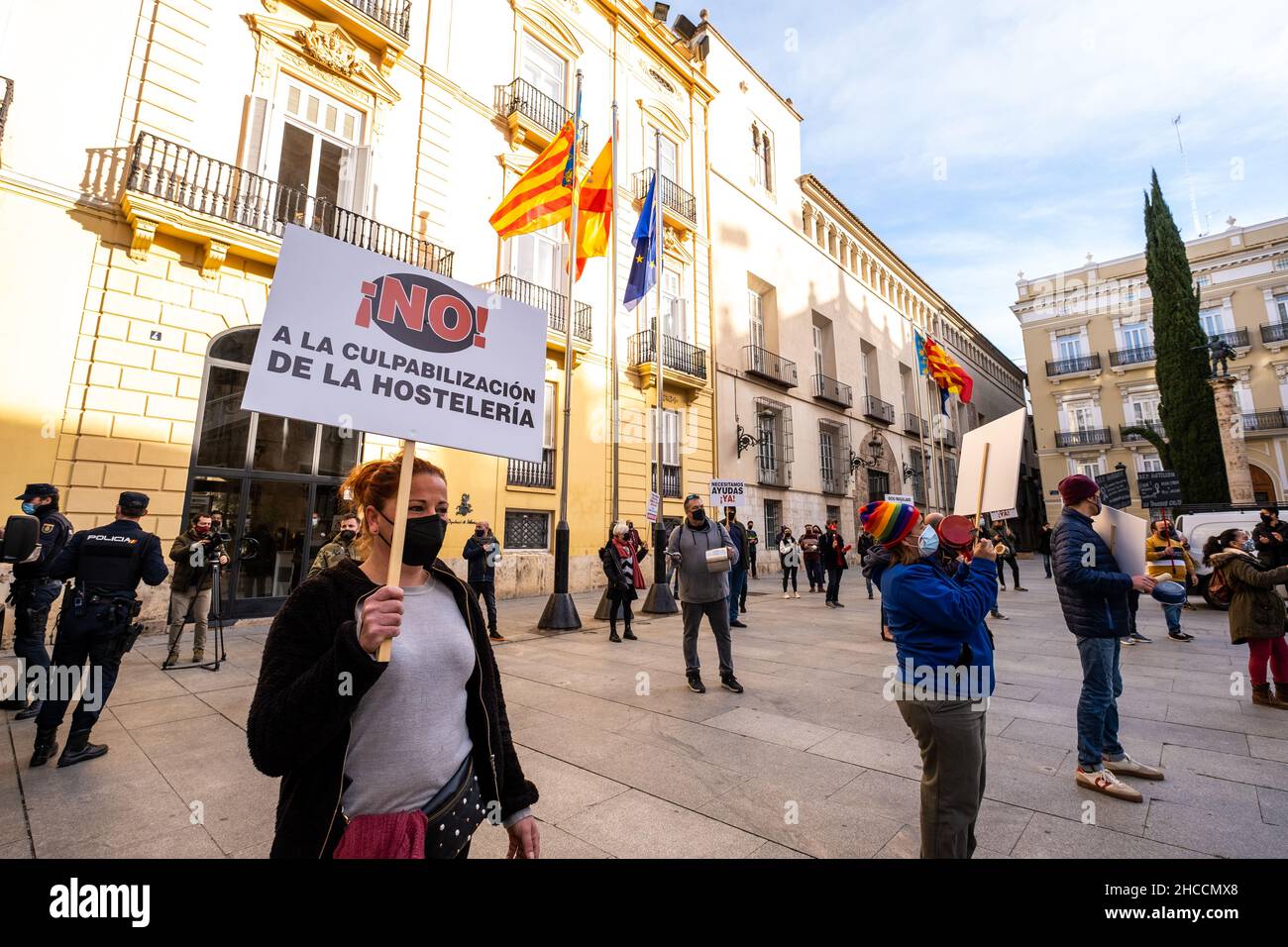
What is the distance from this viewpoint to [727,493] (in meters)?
12.7

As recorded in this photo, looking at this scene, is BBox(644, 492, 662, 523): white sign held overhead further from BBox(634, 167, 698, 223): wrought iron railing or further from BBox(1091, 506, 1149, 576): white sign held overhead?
BBox(634, 167, 698, 223): wrought iron railing

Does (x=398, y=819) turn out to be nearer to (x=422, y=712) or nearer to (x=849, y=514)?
(x=422, y=712)

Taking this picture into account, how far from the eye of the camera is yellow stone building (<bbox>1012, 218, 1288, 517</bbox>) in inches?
1101

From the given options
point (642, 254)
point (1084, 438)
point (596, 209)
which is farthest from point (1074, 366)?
point (596, 209)

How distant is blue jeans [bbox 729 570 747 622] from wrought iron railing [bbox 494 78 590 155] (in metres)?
11.9

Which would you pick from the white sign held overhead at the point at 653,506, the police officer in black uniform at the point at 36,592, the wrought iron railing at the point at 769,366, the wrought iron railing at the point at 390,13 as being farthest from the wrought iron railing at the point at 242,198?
the wrought iron railing at the point at 769,366

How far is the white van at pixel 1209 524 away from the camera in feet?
35.1

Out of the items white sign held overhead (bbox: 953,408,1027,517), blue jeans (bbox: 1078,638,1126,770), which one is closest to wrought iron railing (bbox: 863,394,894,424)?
blue jeans (bbox: 1078,638,1126,770)

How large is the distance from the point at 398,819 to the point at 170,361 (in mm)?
10772

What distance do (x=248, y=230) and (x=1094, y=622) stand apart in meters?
12.2

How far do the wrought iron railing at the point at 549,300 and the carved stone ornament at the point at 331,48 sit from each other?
4.89 meters

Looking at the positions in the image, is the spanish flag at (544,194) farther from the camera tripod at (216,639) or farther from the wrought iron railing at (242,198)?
the camera tripod at (216,639)

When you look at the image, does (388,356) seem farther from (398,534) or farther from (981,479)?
(981,479)
